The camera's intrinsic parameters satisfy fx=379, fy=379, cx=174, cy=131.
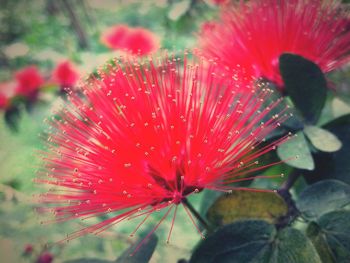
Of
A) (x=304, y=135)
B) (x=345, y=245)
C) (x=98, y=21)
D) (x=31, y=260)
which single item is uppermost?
(x=98, y=21)

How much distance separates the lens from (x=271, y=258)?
68cm

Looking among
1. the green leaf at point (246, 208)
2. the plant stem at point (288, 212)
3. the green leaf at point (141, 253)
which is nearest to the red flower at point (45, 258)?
the green leaf at point (141, 253)

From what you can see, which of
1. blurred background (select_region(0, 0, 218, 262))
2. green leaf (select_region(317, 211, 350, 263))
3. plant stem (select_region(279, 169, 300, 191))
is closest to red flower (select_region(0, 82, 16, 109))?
blurred background (select_region(0, 0, 218, 262))

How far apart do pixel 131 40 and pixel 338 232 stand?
130 cm

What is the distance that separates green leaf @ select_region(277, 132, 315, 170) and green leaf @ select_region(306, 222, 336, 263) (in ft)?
0.39

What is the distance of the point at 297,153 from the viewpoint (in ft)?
2.31

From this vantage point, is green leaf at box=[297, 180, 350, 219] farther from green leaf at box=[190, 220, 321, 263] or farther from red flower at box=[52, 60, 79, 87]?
red flower at box=[52, 60, 79, 87]

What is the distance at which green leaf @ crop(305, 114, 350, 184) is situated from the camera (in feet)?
2.51

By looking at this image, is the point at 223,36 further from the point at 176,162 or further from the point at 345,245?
the point at 345,245

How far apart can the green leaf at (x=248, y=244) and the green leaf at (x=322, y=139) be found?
0.53 ft

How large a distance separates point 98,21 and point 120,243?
2.67m

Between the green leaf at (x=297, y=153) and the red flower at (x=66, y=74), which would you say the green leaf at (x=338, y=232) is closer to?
the green leaf at (x=297, y=153)

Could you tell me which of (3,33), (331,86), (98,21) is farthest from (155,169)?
(3,33)

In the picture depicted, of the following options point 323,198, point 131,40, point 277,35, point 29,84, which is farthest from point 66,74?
Answer: point 323,198
